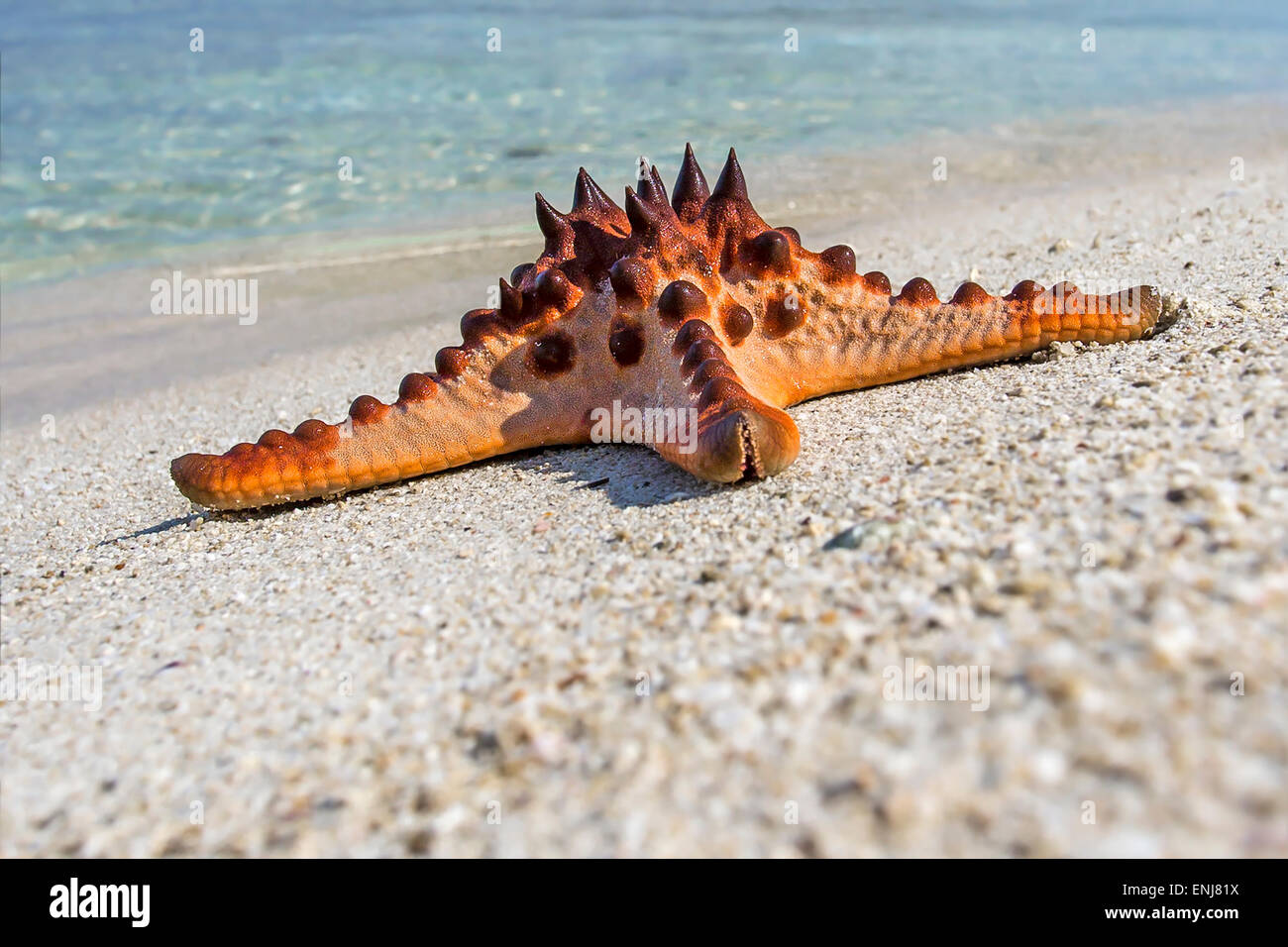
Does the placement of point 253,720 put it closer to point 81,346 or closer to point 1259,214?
point 81,346

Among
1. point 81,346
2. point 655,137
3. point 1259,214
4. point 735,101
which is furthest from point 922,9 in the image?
point 81,346

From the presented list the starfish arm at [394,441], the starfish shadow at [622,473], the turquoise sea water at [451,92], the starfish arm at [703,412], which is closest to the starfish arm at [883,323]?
the starfish arm at [703,412]

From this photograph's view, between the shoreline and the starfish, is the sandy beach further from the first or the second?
the shoreline

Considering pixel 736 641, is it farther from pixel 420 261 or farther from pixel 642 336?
pixel 420 261

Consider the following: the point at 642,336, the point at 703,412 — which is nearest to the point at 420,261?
the point at 642,336

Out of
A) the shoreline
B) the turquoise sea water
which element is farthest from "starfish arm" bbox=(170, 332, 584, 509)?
the turquoise sea water

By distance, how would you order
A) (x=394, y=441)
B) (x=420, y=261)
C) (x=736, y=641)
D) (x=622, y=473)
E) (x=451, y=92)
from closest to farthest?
1. (x=736, y=641)
2. (x=622, y=473)
3. (x=394, y=441)
4. (x=420, y=261)
5. (x=451, y=92)

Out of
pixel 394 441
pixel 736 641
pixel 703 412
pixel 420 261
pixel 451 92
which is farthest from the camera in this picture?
pixel 451 92
